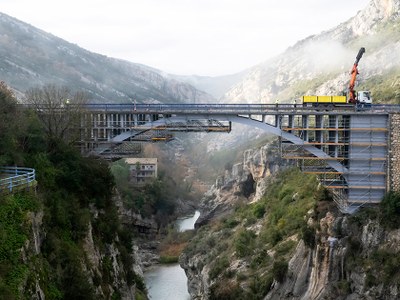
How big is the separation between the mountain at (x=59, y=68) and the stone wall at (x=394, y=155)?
8499cm

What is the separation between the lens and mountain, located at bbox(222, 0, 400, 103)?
75.2m

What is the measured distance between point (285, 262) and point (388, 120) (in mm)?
11548

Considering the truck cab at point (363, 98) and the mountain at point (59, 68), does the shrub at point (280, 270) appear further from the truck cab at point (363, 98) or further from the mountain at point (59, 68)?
the mountain at point (59, 68)

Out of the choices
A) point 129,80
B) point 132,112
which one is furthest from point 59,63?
point 132,112

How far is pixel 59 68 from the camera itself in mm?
147500

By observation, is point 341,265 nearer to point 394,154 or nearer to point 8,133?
point 394,154

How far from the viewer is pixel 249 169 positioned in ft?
247

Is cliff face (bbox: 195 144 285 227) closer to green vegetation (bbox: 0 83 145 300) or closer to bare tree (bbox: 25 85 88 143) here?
green vegetation (bbox: 0 83 145 300)

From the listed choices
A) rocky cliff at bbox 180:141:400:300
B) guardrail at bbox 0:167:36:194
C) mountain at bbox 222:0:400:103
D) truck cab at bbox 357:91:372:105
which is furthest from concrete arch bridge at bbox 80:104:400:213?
mountain at bbox 222:0:400:103

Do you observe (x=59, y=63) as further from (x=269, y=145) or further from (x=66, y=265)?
(x=66, y=265)

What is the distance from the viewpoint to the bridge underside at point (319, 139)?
36344 mm

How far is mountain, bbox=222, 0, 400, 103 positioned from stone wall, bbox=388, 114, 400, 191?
20.1m

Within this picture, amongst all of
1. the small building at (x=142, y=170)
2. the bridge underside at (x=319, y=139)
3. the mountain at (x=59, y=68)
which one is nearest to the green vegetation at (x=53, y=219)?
the bridge underside at (x=319, y=139)

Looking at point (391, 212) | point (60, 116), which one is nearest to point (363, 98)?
point (391, 212)
